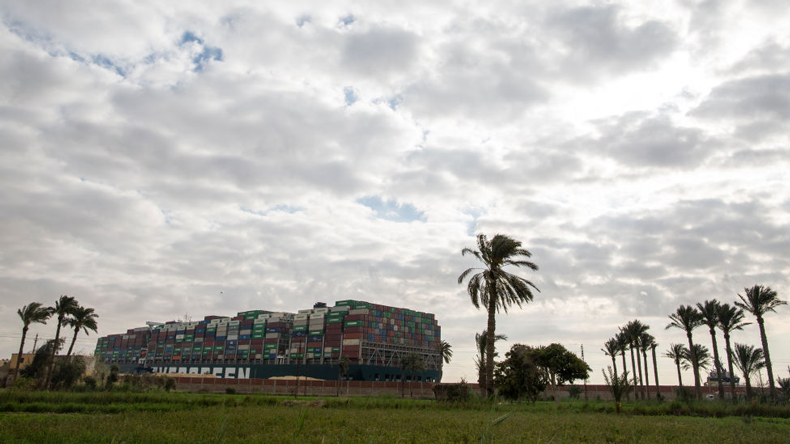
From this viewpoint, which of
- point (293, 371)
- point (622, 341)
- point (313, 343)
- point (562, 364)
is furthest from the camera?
point (313, 343)

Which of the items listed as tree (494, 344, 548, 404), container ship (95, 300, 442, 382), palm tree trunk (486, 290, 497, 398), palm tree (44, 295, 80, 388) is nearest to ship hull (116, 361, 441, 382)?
container ship (95, 300, 442, 382)

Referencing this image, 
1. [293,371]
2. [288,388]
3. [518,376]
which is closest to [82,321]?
[288,388]

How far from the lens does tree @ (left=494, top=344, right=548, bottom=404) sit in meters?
41.4

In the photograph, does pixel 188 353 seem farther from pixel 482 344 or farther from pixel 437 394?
pixel 437 394

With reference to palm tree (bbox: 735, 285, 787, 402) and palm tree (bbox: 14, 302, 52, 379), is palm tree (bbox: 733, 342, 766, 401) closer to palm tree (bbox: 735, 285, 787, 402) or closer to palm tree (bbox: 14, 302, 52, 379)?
palm tree (bbox: 735, 285, 787, 402)

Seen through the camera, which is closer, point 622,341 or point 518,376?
point 518,376

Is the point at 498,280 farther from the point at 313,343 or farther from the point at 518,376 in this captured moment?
the point at 313,343

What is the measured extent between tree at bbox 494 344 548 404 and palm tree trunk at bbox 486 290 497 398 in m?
9.30

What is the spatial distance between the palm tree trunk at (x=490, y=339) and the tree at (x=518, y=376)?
9.30 metres

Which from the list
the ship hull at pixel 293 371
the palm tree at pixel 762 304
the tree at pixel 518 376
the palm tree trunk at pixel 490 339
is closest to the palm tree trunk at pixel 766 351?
the palm tree at pixel 762 304

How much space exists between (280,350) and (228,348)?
23.1 m

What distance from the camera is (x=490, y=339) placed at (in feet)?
109

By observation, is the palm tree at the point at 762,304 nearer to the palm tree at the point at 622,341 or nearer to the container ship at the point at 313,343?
the palm tree at the point at 622,341

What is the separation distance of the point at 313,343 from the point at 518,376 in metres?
111
